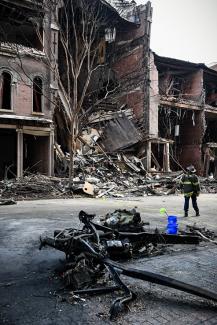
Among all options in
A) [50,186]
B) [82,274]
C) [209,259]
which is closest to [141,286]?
[82,274]

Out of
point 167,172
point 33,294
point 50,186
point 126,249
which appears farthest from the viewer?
point 167,172

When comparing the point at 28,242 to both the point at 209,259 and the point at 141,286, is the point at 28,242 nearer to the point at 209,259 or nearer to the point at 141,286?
the point at 141,286

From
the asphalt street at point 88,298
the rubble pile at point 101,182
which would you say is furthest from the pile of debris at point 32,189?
the asphalt street at point 88,298

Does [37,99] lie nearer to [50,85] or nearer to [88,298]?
[50,85]

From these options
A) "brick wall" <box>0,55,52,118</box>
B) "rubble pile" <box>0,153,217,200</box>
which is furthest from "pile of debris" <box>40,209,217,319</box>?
"brick wall" <box>0,55,52,118</box>

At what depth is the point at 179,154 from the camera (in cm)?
3133

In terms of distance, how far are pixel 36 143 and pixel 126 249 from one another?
1889 cm

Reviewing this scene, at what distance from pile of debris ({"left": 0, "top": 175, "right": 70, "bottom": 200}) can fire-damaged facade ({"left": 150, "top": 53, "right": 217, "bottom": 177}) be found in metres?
12.8

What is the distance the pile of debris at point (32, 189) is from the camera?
623 inches

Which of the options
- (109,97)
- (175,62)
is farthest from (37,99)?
(175,62)

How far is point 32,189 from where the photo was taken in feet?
53.9

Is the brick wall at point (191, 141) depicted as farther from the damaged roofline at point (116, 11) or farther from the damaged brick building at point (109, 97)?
the damaged roofline at point (116, 11)

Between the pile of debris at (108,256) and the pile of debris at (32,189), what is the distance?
34.5 ft

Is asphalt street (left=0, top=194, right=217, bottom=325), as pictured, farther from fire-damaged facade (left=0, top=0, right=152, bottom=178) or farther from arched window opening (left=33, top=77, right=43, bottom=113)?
arched window opening (left=33, top=77, right=43, bottom=113)
